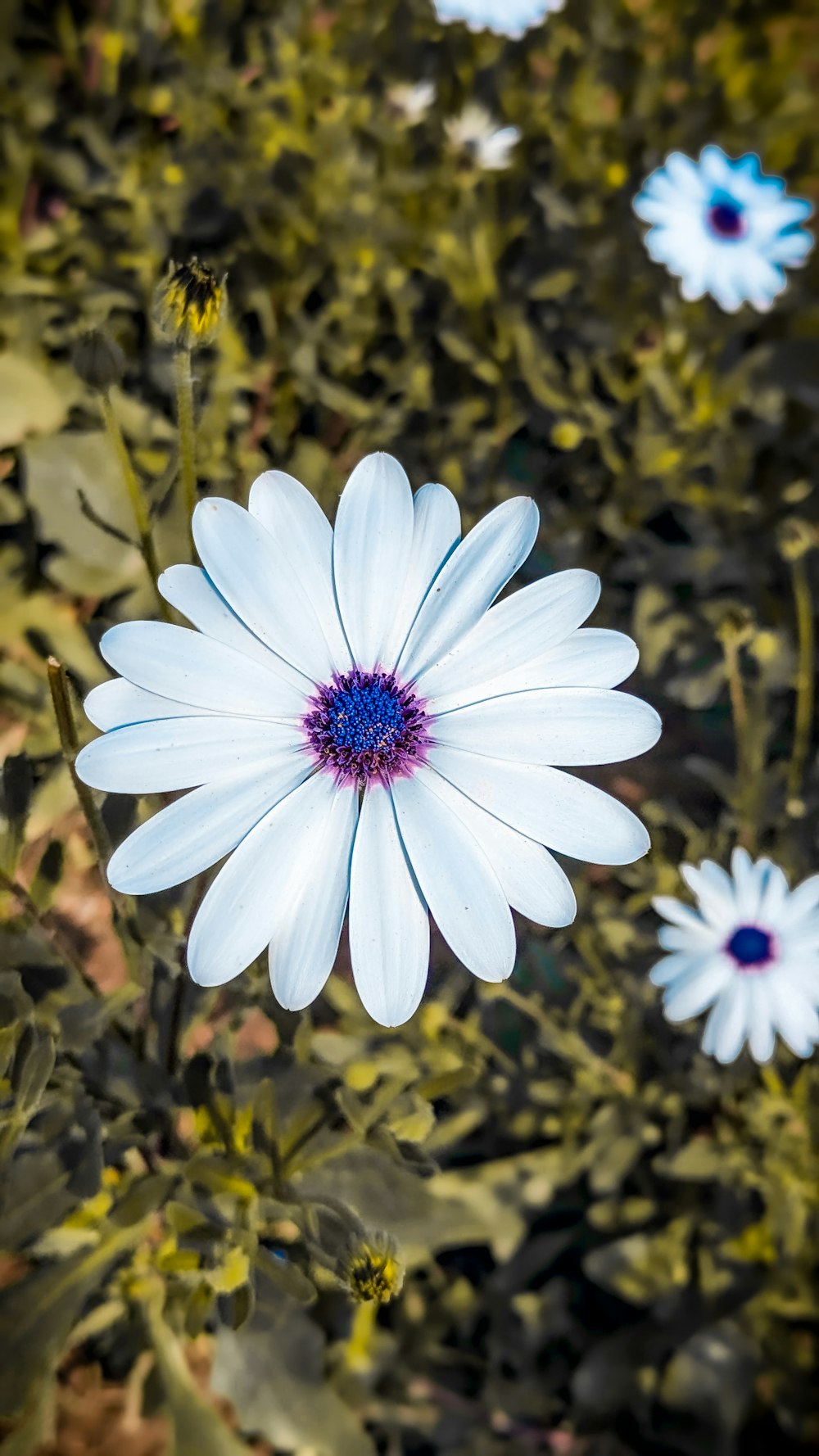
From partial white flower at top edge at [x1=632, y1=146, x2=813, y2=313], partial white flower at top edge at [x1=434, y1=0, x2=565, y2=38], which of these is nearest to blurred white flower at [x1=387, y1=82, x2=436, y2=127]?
partial white flower at top edge at [x1=434, y1=0, x2=565, y2=38]

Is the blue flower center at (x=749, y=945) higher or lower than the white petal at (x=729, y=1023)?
higher

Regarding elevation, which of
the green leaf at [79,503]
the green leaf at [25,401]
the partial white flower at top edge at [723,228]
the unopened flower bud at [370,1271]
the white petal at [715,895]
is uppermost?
the partial white flower at top edge at [723,228]

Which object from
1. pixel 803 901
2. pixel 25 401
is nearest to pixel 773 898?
pixel 803 901

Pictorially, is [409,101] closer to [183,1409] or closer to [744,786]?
[744,786]

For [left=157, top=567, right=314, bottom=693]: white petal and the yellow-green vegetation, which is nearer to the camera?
[left=157, top=567, right=314, bottom=693]: white petal

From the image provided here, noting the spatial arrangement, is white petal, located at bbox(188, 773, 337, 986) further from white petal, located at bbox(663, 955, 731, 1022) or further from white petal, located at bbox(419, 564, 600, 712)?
white petal, located at bbox(663, 955, 731, 1022)

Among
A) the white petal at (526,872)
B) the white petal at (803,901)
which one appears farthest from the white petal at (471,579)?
the white petal at (803,901)

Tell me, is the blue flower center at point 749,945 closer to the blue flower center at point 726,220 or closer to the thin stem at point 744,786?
the thin stem at point 744,786
